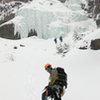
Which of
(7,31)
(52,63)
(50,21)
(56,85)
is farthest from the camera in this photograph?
(7,31)

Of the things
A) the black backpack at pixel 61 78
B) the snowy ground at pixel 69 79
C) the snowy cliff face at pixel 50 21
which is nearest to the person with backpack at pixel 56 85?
the black backpack at pixel 61 78

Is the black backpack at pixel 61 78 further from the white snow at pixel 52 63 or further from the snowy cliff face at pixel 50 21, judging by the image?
the snowy cliff face at pixel 50 21

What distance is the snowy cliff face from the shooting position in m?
38.4

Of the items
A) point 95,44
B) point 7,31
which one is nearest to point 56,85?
point 95,44

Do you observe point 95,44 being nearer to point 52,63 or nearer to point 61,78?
point 52,63

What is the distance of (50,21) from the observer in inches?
1559

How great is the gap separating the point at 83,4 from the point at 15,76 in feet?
108

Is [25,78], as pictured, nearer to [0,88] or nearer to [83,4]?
[0,88]

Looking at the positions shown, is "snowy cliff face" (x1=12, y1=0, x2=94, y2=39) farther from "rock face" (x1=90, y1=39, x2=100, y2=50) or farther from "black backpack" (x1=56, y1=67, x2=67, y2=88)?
"black backpack" (x1=56, y1=67, x2=67, y2=88)

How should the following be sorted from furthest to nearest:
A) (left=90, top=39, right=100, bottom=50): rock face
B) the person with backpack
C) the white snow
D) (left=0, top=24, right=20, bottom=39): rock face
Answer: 1. (left=0, top=24, right=20, bottom=39): rock face
2. (left=90, top=39, right=100, bottom=50): rock face
3. the white snow
4. the person with backpack

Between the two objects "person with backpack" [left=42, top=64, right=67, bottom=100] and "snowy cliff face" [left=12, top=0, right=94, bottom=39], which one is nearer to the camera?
"person with backpack" [left=42, top=64, right=67, bottom=100]

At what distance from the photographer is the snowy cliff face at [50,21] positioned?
38.4m

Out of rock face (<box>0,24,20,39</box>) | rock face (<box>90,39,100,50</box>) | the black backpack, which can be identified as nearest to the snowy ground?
rock face (<box>90,39,100,50</box>)

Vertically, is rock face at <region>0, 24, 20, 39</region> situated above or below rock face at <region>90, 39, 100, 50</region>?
below
